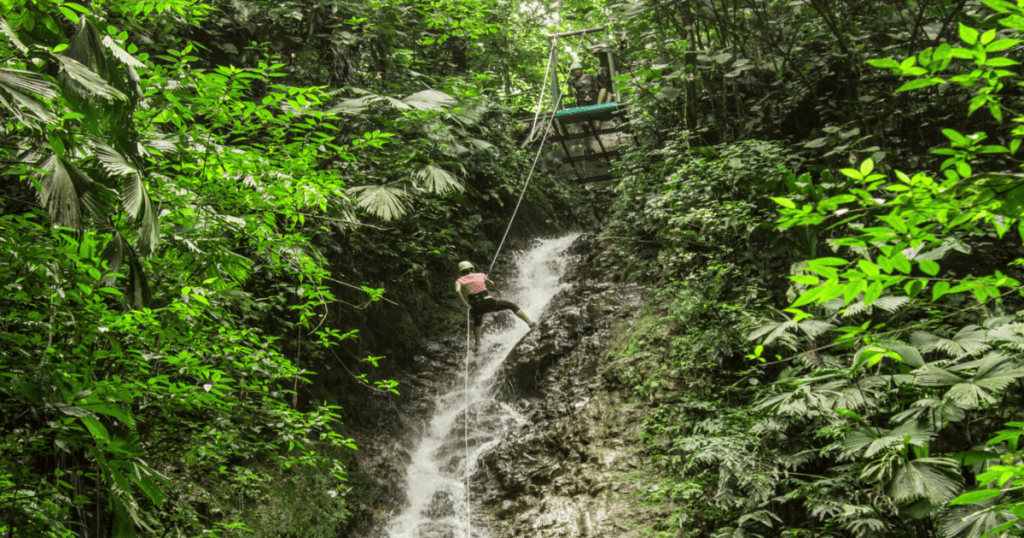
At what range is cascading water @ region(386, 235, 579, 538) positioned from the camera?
280 inches

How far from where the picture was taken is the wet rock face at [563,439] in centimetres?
582

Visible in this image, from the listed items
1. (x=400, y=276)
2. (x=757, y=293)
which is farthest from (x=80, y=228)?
(x=400, y=276)

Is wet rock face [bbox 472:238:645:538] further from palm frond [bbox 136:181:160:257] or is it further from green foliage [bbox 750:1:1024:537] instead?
palm frond [bbox 136:181:160:257]

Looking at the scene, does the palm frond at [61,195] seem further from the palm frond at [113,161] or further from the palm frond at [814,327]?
the palm frond at [814,327]

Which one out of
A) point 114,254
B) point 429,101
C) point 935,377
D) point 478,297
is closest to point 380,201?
point 429,101

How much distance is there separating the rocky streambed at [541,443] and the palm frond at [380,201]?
3119 mm

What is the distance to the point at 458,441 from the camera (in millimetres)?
8234

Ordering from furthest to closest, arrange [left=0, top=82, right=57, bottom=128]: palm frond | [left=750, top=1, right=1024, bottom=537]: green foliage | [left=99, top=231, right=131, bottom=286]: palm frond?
[left=99, top=231, right=131, bottom=286]: palm frond < [left=0, top=82, right=57, bottom=128]: palm frond < [left=750, top=1, right=1024, bottom=537]: green foliage

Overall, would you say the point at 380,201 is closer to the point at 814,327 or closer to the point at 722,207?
the point at 722,207

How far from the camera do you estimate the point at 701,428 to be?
17.1 feet

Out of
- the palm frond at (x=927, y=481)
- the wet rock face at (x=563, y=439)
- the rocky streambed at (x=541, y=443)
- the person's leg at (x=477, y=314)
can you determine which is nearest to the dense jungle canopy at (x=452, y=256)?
the palm frond at (x=927, y=481)

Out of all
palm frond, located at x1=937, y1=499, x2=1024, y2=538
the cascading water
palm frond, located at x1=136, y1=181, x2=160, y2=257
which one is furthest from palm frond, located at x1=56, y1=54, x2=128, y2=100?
the cascading water

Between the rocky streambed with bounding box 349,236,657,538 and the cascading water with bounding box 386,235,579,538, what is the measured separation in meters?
0.03

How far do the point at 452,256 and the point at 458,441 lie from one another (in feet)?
10.8
